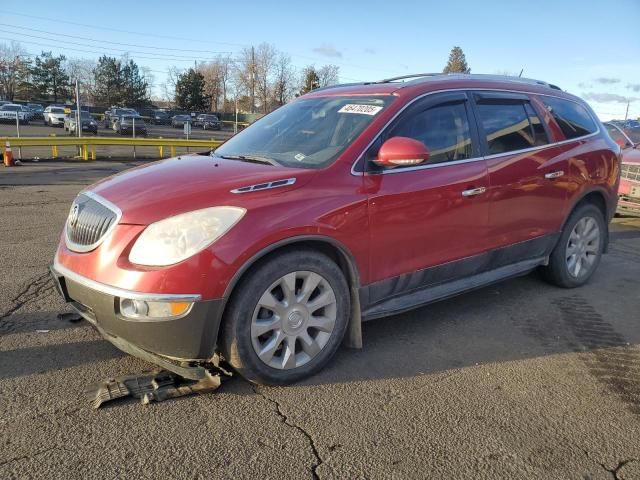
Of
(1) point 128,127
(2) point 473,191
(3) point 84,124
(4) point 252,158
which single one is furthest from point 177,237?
(1) point 128,127

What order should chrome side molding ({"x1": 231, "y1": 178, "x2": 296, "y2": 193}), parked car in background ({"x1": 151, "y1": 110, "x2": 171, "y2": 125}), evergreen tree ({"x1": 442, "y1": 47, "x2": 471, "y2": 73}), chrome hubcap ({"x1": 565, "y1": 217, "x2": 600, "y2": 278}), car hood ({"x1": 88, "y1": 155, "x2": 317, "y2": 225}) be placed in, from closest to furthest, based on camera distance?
car hood ({"x1": 88, "y1": 155, "x2": 317, "y2": 225})
chrome side molding ({"x1": 231, "y1": 178, "x2": 296, "y2": 193})
chrome hubcap ({"x1": 565, "y1": 217, "x2": 600, "y2": 278})
parked car in background ({"x1": 151, "y1": 110, "x2": 171, "y2": 125})
evergreen tree ({"x1": 442, "y1": 47, "x2": 471, "y2": 73})

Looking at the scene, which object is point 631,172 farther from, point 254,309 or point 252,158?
point 254,309

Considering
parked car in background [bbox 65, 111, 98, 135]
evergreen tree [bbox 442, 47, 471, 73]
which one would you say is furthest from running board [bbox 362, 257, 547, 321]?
evergreen tree [bbox 442, 47, 471, 73]

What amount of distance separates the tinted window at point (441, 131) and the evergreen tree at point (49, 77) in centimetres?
8431

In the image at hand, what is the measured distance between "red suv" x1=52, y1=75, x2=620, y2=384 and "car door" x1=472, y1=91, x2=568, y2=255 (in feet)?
0.05

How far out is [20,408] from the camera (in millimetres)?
2857

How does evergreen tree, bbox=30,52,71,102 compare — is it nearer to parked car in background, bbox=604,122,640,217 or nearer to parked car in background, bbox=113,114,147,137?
parked car in background, bbox=113,114,147,137

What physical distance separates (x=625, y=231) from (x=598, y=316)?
483 centimetres

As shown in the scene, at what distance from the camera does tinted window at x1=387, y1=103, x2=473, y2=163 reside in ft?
12.4

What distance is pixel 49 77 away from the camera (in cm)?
7550

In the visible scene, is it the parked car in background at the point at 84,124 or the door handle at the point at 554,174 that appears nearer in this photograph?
the door handle at the point at 554,174

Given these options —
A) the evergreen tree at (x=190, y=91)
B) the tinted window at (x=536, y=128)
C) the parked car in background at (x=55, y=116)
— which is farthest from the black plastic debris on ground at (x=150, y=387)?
the evergreen tree at (x=190, y=91)

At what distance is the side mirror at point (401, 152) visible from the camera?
3.33 meters

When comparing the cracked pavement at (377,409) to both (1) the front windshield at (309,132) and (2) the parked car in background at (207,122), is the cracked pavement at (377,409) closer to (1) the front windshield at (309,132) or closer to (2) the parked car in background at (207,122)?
(1) the front windshield at (309,132)
